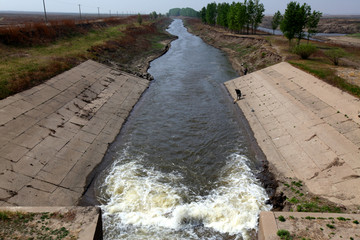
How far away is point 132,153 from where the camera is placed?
22.3 metres

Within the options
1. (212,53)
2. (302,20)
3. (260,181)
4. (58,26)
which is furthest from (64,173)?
(212,53)

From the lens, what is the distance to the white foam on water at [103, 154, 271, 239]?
14.9 metres

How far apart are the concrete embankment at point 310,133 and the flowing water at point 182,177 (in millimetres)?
2304

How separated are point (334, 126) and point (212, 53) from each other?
52.8m

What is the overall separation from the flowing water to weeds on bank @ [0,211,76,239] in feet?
11.4

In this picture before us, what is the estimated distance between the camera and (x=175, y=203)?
16.4m

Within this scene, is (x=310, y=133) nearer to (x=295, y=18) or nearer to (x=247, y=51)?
(x=295, y=18)

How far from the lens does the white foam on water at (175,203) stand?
14854mm

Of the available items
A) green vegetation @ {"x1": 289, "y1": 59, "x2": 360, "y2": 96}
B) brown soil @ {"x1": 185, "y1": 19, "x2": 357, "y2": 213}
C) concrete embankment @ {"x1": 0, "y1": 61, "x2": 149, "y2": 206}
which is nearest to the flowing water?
brown soil @ {"x1": 185, "y1": 19, "x2": 357, "y2": 213}

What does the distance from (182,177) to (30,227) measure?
10.5 metres

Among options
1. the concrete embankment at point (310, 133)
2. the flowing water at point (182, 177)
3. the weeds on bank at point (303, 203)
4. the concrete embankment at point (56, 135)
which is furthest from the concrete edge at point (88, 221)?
the weeds on bank at point (303, 203)

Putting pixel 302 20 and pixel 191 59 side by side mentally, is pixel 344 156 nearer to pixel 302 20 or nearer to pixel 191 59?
pixel 302 20

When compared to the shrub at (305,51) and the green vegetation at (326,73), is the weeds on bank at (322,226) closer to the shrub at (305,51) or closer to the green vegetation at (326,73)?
the green vegetation at (326,73)

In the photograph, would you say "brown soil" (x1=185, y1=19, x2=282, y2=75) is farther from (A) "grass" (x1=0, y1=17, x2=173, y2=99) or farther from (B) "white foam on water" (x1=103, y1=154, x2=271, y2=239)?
(B) "white foam on water" (x1=103, y1=154, x2=271, y2=239)
